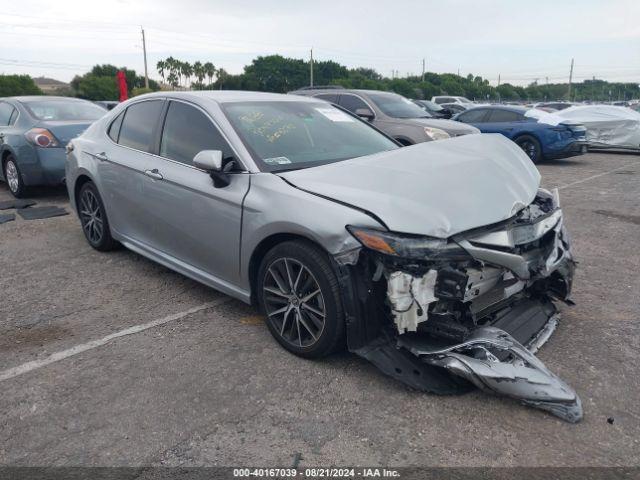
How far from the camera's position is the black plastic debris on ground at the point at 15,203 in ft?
24.8

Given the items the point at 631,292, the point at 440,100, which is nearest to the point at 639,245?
the point at 631,292

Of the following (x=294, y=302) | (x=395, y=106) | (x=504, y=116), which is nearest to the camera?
(x=294, y=302)

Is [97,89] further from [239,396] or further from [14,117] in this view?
[239,396]

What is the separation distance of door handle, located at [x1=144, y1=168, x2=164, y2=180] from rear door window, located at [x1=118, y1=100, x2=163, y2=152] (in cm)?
23

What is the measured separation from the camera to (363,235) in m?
2.84

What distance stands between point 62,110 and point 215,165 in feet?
20.4

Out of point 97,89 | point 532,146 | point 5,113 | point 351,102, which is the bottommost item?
point 532,146

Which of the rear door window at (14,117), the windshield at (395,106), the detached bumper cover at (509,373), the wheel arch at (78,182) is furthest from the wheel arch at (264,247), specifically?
the windshield at (395,106)

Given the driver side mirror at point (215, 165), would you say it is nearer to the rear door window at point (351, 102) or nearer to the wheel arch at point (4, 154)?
the wheel arch at point (4, 154)

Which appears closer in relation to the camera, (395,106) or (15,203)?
(15,203)

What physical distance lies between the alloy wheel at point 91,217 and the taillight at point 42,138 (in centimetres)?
266

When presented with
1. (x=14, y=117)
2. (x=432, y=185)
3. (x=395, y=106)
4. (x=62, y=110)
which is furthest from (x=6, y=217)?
(x=395, y=106)

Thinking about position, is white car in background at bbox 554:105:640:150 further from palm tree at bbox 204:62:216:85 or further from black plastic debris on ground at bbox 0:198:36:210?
palm tree at bbox 204:62:216:85

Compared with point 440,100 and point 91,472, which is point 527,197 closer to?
point 91,472
